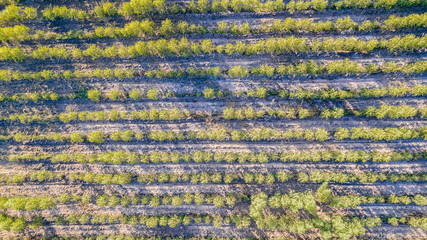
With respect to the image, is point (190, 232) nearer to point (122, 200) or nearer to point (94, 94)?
point (122, 200)

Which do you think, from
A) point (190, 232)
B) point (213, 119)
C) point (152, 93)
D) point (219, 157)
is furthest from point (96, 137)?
point (190, 232)

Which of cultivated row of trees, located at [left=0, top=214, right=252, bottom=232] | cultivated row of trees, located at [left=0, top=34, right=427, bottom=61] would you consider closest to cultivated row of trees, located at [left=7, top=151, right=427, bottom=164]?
cultivated row of trees, located at [left=0, top=214, right=252, bottom=232]

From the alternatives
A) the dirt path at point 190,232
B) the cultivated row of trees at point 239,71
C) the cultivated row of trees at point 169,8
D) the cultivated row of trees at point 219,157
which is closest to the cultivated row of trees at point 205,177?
the cultivated row of trees at point 219,157

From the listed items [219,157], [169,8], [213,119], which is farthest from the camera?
[169,8]

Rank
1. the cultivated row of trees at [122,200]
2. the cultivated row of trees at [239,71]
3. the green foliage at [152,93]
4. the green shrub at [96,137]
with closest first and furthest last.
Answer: the cultivated row of trees at [239,71] → the cultivated row of trees at [122,200] → the green shrub at [96,137] → the green foliage at [152,93]

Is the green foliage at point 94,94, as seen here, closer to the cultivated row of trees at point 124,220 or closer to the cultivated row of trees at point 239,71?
the cultivated row of trees at point 239,71

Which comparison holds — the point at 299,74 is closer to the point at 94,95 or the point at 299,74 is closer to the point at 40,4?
the point at 94,95
